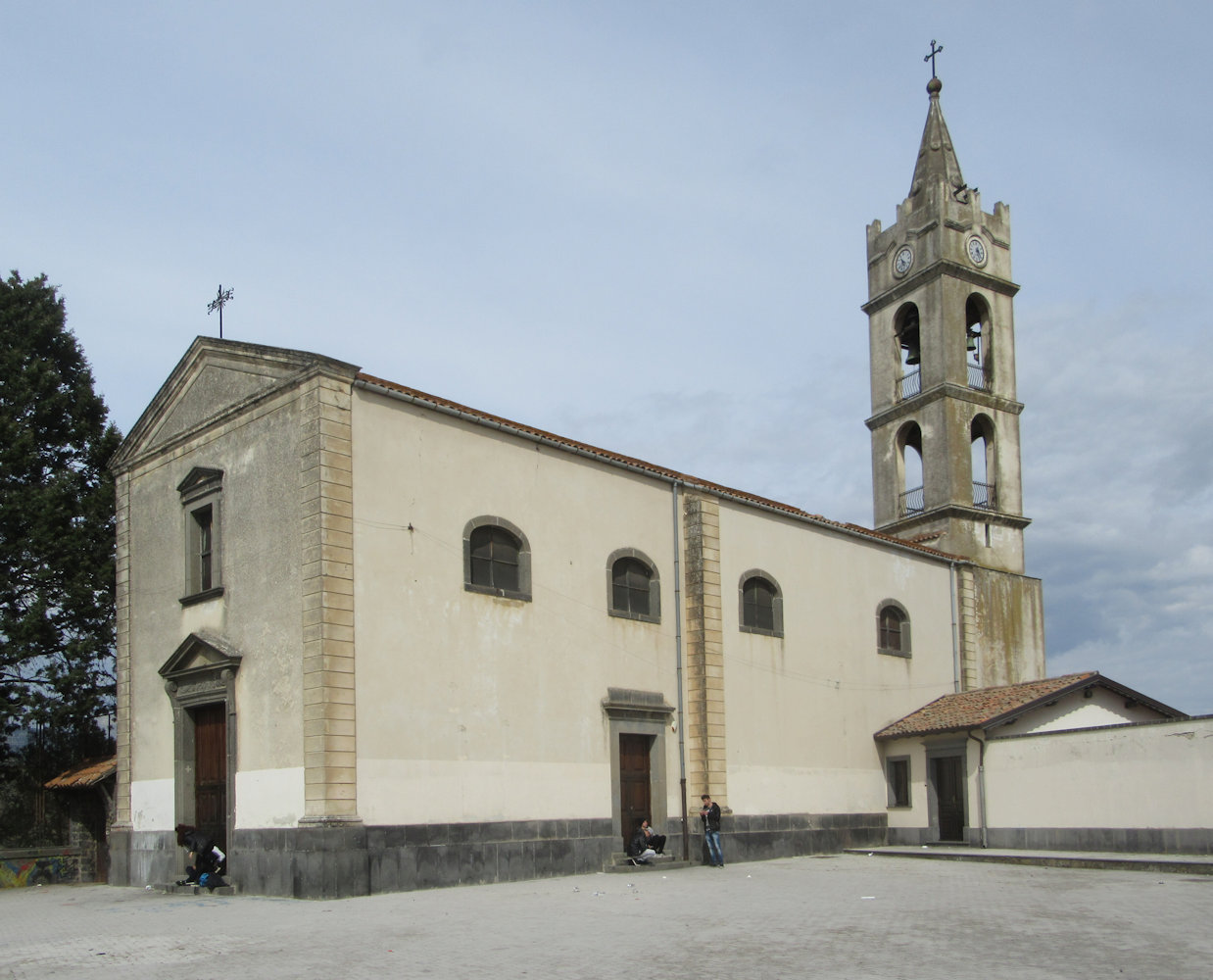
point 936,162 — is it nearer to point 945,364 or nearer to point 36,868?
point 945,364

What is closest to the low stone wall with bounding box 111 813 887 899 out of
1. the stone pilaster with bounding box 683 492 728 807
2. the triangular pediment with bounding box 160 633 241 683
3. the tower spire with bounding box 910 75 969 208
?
the stone pilaster with bounding box 683 492 728 807

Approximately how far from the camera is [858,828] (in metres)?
27.0

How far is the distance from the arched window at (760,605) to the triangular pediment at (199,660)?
1041 cm

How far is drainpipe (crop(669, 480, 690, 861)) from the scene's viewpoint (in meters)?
23.0

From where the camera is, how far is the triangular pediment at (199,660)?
19609 millimetres

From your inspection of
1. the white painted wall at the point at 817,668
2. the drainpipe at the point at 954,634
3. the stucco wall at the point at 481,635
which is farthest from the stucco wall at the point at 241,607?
the drainpipe at the point at 954,634

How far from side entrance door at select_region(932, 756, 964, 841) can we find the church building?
0.19 feet

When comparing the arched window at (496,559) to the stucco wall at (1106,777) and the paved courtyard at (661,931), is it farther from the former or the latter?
the stucco wall at (1106,777)

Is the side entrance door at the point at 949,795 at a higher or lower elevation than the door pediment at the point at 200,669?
lower

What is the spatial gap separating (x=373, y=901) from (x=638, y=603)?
Answer: 8.67 metres

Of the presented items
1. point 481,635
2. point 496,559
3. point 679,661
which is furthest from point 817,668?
point 481,635

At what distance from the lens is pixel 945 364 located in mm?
33656

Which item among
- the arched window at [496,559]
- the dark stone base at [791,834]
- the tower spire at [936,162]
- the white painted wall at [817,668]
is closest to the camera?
the arched window at [496,559]

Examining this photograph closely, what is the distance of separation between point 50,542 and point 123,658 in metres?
5.58
